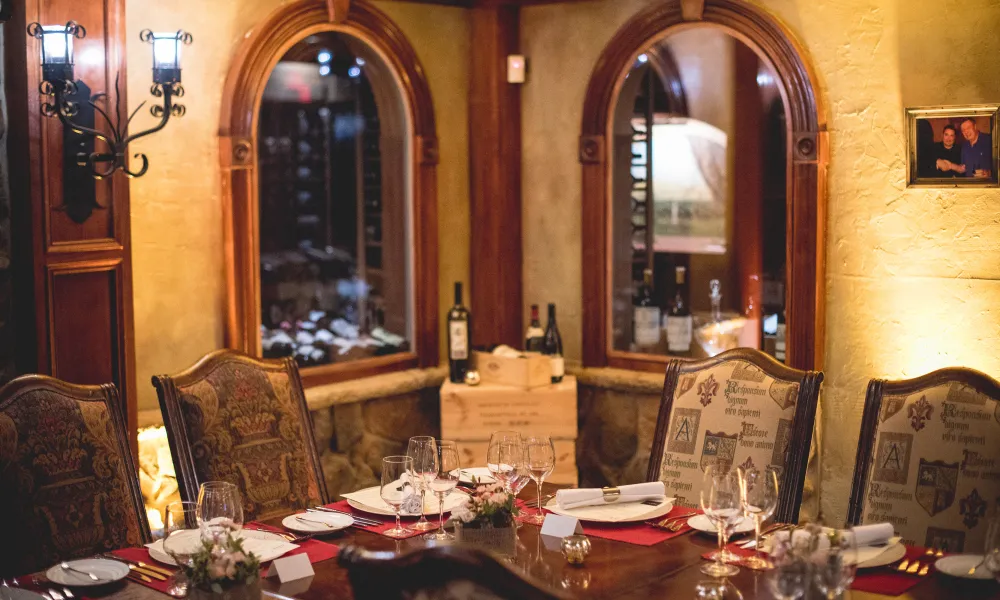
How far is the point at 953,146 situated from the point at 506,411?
181 centimetres

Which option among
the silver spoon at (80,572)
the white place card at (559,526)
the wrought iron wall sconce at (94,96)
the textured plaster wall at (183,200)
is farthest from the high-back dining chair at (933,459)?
the textured plaster wall at (183,200)

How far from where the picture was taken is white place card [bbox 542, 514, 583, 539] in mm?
2268

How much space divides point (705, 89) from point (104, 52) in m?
2.17

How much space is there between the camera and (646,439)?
4.34 meters

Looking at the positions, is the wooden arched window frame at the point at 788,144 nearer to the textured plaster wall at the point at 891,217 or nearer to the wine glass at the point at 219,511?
the textured plaster wall at the point at 891,217

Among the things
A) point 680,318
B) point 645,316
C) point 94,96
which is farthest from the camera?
point 645,316

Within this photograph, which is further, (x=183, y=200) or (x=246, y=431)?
(x=183, y=200)

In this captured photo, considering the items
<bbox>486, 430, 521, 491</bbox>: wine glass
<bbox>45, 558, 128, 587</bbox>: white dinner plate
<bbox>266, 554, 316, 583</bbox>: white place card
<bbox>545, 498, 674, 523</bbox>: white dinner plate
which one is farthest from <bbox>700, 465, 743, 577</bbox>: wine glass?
<bbox>45, 558, 128, 587</bbox>: white dinner plate

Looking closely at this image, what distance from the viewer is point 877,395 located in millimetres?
2629

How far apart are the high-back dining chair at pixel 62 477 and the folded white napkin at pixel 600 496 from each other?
0.95 metres

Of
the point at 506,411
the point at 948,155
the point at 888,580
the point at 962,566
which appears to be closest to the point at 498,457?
the point at 888,580

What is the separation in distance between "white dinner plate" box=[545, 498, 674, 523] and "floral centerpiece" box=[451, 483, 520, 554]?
11.2 inches

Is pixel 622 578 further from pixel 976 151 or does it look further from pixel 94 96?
pixel 976 151

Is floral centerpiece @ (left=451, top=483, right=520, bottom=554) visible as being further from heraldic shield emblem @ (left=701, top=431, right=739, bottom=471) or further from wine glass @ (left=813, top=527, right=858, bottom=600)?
heraldic shield emblem @ (left=701, top=431, right=739, bottom=471)
